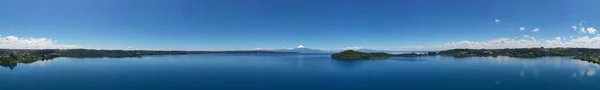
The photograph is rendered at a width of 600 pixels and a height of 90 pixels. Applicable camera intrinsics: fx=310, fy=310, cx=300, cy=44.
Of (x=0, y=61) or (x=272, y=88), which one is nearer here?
(x=272, y=88)

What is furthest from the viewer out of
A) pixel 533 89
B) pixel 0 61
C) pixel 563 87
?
pixel 0 61

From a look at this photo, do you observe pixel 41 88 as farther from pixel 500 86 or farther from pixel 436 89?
pixel 500 86

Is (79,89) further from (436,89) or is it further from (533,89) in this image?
(533,89)

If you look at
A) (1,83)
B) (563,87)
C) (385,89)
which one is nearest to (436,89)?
(385,89)

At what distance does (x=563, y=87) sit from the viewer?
2916 cm

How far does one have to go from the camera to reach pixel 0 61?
69.8 meters

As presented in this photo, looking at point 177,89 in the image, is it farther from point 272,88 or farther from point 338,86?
point 338,86

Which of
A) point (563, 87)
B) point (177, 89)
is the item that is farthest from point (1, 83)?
point (563, 87)

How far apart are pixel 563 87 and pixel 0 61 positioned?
330 feet

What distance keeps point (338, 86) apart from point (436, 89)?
29.3 feet

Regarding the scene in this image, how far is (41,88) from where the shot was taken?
98.7 feet

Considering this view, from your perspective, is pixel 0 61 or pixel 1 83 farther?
pixel 0 61

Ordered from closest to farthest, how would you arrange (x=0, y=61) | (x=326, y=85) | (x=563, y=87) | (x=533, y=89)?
1. (x=533, y=89)
2. (x=563, y=87)
3. (x=326, y=85)
4. (x=0, y=61)

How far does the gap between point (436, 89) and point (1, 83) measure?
44098mm
